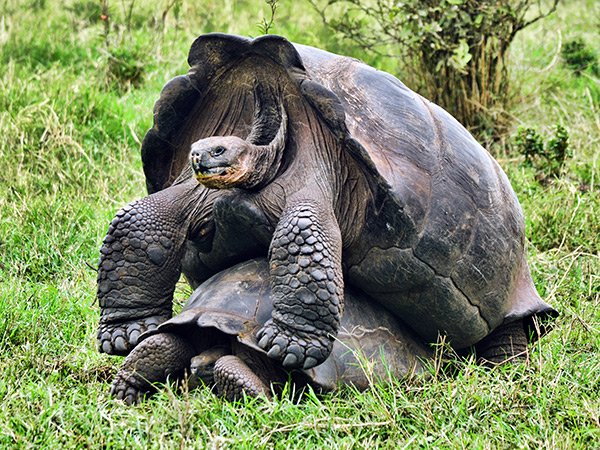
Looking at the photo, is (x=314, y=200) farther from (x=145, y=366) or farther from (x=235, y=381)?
(x=145, y=366)

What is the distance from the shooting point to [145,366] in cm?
356

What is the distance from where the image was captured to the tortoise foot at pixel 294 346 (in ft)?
10.9

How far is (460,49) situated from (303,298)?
11.3 feet

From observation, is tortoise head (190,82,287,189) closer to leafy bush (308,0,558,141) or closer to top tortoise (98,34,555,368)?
top tortoise (98,34,555,368)

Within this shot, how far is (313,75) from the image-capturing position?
3814 mm

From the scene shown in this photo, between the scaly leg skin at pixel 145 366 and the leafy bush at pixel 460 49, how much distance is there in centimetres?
349

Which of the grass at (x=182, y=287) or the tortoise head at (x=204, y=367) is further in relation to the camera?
the tortoise head at (x=204, y=367)

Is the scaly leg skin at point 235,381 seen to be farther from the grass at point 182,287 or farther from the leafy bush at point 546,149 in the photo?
the leafy bush at point 546,149

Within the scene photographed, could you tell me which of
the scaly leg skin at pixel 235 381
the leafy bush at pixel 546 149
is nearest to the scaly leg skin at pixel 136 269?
the scaly leg skin at pixel 235 381

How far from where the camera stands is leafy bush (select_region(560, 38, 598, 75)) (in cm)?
815

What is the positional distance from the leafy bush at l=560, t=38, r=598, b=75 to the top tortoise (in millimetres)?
4488

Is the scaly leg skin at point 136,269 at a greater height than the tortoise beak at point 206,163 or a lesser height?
lesser

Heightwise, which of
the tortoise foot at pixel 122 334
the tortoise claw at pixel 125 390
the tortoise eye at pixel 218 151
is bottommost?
the tortoise claw at pixel 125 390

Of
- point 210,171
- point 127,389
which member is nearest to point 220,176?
point 210,171
